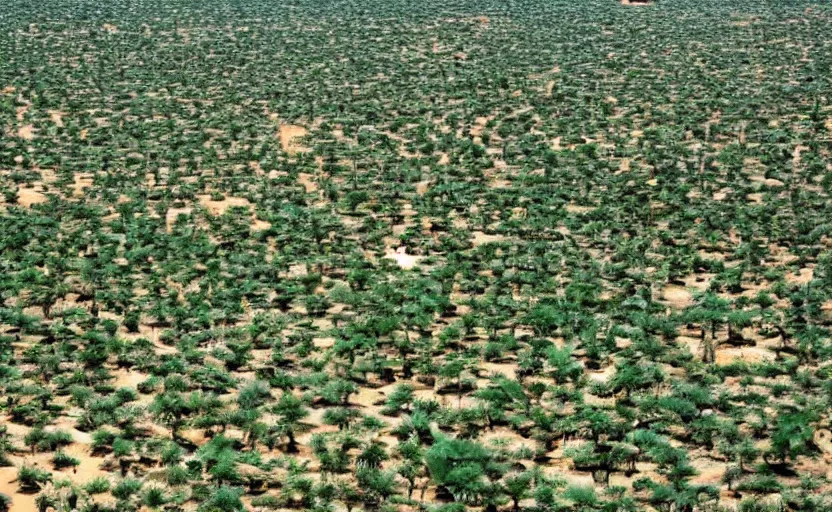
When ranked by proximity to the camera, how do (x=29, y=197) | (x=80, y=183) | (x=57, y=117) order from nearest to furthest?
(x=29, y=197) → (x=80, y=183) → (x=57, y=117)

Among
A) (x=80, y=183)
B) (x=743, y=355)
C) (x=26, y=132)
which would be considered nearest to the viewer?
(x=743, y=355)

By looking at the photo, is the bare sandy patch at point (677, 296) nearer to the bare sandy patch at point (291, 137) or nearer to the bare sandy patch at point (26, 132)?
the bare sandy patch at point (291, 137)

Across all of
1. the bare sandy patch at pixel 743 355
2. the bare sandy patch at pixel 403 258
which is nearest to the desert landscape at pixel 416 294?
the bare sandy patch at pixel 743 355

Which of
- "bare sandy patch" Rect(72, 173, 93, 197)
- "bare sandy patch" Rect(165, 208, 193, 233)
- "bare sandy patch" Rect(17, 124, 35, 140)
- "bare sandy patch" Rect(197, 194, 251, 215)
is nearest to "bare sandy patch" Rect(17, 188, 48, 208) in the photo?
"bare sandy patch" Rect(72, 173, 93, 197)

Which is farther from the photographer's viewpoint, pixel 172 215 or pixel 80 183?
pixel 80 183

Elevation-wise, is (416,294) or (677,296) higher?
(416,294)

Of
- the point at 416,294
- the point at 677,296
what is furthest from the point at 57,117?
the point at 677,296

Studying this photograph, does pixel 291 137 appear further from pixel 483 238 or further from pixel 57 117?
pixel 483 238

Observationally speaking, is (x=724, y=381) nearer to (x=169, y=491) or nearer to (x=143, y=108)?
(x=169, y=491)

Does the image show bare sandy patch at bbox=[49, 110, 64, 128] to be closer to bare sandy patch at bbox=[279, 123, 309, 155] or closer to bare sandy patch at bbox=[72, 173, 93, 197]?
bare sandy patch at bbox=[72, 173, 93, 197]
